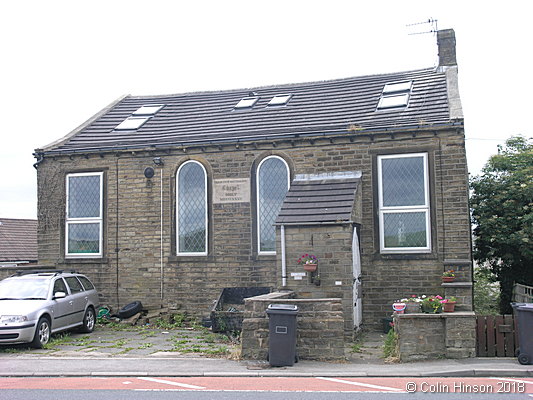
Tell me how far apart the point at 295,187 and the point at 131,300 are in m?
5.78

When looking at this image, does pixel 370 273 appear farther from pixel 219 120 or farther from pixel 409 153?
pixel 219 120

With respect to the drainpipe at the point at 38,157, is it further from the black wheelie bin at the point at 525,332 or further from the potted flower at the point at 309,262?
the black wheelie bin at the point at 525,332

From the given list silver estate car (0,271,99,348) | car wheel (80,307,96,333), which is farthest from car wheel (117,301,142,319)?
car wheel (80,307,96,333)

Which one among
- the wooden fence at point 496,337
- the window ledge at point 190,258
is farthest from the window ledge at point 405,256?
the window ledge at point 190,258

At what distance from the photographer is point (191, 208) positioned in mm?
17141

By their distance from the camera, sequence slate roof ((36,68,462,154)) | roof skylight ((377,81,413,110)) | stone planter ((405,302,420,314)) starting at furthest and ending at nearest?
roof skylight ((377,81,413,110))
slate roof ((36,68,462,154))
stone planter ((405,302,420,314))

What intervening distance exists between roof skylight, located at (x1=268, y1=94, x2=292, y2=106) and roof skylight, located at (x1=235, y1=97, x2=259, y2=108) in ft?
2.01

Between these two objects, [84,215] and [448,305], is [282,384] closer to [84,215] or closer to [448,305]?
[448,305]

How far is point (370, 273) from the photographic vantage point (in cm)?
1511

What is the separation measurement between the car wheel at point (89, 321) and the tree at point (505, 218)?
35.7 ft

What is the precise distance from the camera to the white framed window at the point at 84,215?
1766cm

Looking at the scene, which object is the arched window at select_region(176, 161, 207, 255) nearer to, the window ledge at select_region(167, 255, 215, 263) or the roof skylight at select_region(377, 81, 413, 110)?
the window ledge at select_region(167, 255, 215, 263)

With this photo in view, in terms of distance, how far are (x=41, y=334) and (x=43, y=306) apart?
602 mm

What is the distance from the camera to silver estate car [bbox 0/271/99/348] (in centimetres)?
1230
